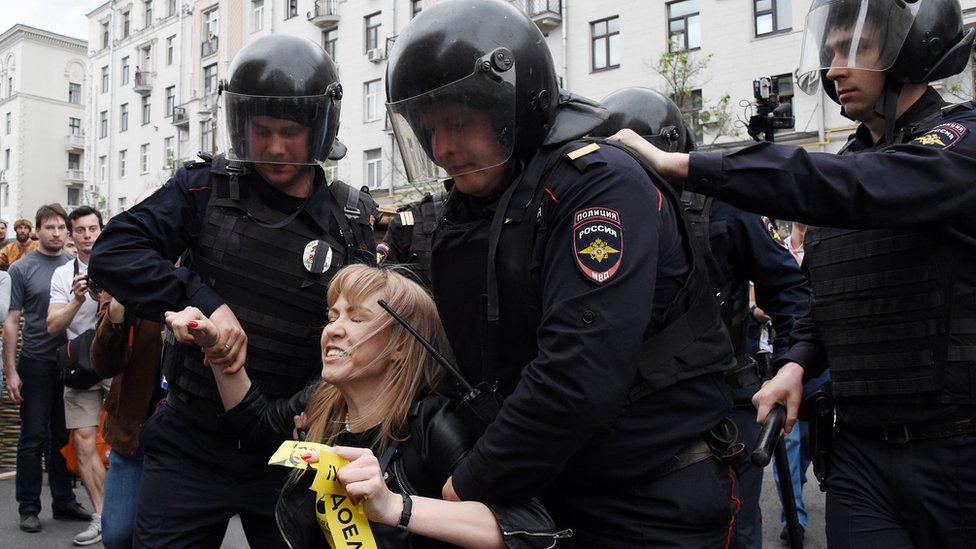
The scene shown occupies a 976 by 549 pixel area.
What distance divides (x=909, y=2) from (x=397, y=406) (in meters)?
1.82

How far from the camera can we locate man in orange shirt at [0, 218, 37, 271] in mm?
8734

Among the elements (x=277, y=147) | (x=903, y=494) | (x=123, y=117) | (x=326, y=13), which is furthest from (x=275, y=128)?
(x=123, y=117)

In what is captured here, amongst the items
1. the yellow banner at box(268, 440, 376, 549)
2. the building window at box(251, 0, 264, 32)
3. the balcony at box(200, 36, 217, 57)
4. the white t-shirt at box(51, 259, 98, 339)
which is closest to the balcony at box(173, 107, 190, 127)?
the balcony at box(200, 36, 217, 57)

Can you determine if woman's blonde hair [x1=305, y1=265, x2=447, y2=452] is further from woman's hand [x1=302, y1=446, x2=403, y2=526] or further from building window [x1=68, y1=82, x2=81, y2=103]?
building window [x1=68, y1=82, x2=81, y2=103]

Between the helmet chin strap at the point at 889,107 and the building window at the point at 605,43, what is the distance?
68.3ft

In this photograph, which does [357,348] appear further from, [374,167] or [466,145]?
[374,167]

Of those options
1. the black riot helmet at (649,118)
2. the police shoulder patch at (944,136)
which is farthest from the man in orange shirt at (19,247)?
the police shoulder patch at (944,136)

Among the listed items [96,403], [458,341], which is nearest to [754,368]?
[458,341]

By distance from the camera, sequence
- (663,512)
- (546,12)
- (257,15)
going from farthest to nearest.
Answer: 1. (257,15)
2. (546,12)
3. (663,512)

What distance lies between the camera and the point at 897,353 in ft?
7.55

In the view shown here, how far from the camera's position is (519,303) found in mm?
1960

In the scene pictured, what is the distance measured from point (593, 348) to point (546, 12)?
22916mm

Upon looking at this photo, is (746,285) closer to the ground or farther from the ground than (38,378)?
farther from the ground

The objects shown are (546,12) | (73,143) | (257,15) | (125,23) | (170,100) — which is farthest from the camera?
(73,143)
